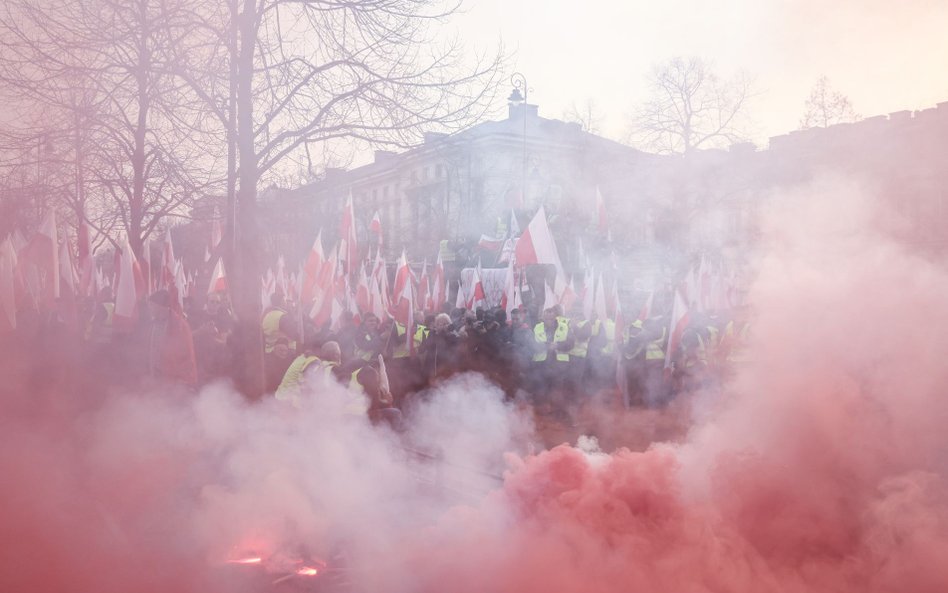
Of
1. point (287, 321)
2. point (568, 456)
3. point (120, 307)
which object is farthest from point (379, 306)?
point (568, 456)

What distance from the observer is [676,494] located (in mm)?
4750

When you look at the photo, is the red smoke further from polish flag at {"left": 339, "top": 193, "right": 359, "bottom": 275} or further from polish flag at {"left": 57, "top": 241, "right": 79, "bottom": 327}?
polish flag at {"left": 57, "top": 241, "right": 79, "bottom": 327}

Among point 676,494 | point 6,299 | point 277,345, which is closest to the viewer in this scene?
point 676,494

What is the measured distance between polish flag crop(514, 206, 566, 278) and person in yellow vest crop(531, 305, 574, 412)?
807 millimetres

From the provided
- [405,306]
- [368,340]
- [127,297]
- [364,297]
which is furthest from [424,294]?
[127,297]

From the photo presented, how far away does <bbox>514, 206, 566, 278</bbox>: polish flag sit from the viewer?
409 inches

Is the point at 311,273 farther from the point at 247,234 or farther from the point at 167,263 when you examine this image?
the point at 167,263

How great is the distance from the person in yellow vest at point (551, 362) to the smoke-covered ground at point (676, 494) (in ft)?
11.4

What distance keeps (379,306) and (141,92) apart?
5887 mm

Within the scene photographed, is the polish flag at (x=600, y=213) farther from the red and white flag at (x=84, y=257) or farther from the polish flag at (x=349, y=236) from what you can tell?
the red and white flag at (x=84, y=257)

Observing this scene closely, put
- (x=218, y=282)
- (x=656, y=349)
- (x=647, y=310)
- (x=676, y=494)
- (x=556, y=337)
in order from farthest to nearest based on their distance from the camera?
1. (x=218, y=282)
2. (x=647, y=310)
3. (x=656, y=349)
4. (x=556, y=337)
5. (x=676, y=494)

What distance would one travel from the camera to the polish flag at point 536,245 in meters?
10.4

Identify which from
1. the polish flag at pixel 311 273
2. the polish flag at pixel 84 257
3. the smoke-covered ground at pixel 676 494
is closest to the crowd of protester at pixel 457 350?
the polish flag at pixel 311 273

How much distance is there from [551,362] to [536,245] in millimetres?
1611
